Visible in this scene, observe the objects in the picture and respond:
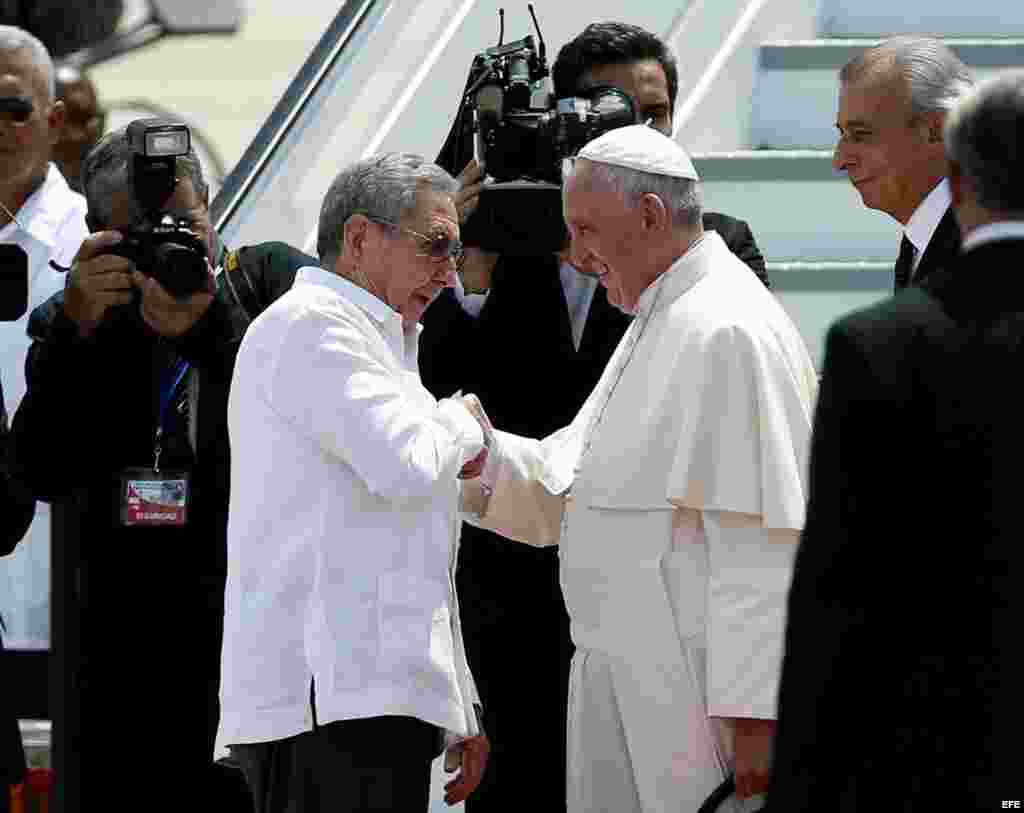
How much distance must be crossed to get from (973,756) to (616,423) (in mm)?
1450

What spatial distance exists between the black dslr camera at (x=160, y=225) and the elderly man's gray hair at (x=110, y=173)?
0.04 m

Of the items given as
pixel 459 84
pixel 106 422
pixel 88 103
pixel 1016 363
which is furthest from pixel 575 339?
pixel 88 103

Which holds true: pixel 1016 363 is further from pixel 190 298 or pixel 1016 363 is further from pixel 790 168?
pixel 790 168

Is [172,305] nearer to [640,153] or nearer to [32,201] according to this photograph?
[640,153]

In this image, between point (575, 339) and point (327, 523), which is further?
point (575, 339)

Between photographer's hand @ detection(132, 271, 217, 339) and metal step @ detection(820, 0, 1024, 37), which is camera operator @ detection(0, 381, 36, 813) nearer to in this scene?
photographer's hand @ detection(132, 271, 217, 339)

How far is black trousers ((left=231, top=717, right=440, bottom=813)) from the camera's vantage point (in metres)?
3.60

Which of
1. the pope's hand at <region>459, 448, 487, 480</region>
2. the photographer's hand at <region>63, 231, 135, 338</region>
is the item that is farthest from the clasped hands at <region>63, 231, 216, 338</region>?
the pope's hand at <region>459, 448, 487, 480</region>

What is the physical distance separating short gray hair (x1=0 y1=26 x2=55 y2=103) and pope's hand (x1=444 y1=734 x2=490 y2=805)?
233 centimetres

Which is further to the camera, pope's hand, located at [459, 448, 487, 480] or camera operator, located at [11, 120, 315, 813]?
camera operator, located at [11, 120, 315, 813]

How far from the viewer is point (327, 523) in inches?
142

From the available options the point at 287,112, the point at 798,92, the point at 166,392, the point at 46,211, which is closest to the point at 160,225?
the point at 166,392

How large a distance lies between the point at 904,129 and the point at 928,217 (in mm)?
171

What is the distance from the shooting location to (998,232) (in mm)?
2576
